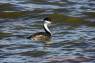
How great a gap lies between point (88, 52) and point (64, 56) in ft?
3.35

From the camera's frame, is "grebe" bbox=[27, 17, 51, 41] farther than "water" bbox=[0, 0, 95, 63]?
Yes

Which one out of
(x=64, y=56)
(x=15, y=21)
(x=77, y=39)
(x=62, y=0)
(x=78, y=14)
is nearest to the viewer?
(x=64, y=56)

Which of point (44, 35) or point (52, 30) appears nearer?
point (44, 35)

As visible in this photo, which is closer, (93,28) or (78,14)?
(93,28)

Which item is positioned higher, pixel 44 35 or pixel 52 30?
pixel 44 35

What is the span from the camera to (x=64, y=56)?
732 inches

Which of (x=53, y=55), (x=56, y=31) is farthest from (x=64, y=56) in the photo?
(x=56, y=31)

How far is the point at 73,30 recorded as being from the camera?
23219mm

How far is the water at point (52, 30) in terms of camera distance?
61.0 ft

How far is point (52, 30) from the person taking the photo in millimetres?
23672

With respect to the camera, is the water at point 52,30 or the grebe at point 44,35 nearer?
the water at point 52,30

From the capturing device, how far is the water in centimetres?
1859

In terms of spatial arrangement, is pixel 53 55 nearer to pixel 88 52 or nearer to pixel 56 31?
pixel 88 52

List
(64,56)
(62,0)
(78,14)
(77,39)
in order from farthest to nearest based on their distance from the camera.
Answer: (62,0) < (78,14) < (77,39) < (64,56)
